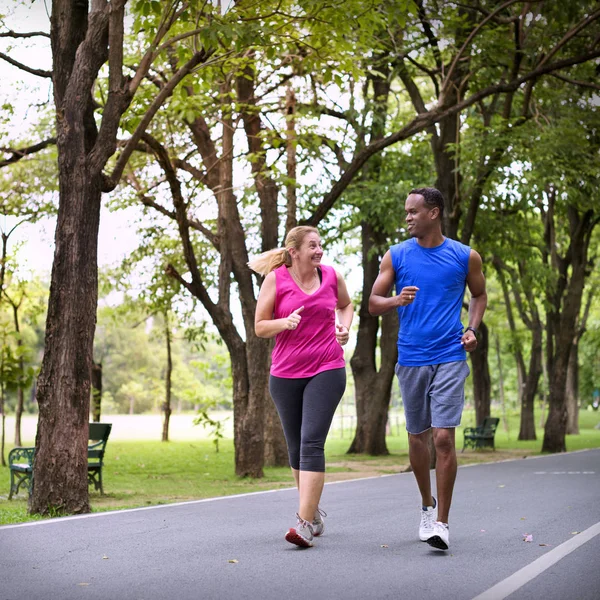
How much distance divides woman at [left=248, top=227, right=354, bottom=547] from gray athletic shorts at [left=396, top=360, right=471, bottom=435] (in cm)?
46

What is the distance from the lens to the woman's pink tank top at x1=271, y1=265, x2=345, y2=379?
285 inches

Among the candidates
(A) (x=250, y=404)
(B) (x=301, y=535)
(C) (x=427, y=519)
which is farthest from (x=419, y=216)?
(A) (x=250, y=404)

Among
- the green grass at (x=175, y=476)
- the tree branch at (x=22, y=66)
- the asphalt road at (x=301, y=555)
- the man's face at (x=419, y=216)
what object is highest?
the tree branch at (x=22, y=66)

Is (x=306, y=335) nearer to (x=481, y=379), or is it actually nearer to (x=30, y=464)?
(x=30, y=464)

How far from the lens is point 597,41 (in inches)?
674

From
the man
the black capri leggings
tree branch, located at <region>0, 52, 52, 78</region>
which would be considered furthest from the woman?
tree branch, located at <region>0, 52, 52, 78</region>

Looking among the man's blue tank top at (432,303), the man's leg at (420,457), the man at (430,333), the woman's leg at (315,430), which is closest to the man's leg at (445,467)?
the man at (430,333)

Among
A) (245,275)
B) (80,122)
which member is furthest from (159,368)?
(80,122)

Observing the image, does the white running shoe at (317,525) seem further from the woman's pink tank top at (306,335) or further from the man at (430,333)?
the woman's pink tank top at (306,335)

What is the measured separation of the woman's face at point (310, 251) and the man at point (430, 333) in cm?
46

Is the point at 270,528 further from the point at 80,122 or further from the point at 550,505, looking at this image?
the point at 80,122

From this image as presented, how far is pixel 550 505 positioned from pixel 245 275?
9719 mm

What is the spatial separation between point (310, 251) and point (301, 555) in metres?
2.08

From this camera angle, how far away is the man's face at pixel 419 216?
7.29 meters
